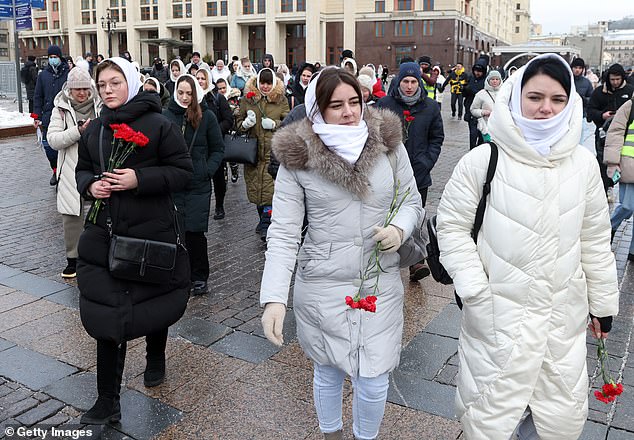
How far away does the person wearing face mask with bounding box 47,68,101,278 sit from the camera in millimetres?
5805

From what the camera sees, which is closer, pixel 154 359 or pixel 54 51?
pixel 154 359

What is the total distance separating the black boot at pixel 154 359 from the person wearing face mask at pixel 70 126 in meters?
2.46

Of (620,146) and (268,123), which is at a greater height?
(268,123)

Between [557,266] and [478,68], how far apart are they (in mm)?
13444

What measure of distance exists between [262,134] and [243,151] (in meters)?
0.31

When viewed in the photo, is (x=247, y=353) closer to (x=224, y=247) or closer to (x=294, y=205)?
(x=294, y=205)

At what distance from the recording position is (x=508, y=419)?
253 cm

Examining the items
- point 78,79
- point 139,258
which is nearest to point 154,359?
point 139,258

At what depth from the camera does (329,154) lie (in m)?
2.79

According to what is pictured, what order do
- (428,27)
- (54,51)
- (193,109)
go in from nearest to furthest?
(193,109) < (54,51) < (428,27)

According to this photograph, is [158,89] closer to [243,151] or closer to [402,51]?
[243,151]

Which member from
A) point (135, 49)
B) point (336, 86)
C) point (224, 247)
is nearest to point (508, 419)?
point (336, 86)

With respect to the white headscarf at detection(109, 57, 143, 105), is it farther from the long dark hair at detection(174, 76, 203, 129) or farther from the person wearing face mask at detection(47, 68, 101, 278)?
the person wearing face mask at detection(47, 68, 101, 278)

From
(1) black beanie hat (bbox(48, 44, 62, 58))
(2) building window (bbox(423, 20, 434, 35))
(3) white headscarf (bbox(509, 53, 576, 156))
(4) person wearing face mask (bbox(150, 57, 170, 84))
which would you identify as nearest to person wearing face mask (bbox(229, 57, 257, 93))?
(4) person wearing face mask (bbox(150, 57, 170, 84))
